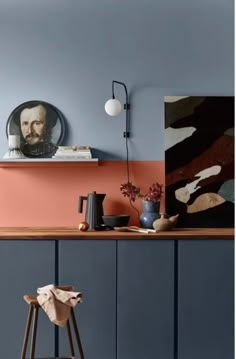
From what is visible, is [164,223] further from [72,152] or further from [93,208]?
[72,152]

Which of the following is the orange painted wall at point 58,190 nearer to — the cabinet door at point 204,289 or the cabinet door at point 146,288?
the cabinet door at point 146,288

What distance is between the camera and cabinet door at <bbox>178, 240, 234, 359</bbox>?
12.8ft

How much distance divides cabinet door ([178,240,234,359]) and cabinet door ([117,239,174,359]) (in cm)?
8

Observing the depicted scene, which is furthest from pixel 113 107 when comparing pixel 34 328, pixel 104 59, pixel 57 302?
pixel 34 328

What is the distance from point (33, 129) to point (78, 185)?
0.52 m

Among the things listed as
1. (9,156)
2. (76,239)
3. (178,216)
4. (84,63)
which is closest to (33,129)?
(9,156)

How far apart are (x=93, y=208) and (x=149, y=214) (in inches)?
15.4

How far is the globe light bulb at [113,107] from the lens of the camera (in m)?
4.18

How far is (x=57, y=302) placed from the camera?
3.31 meters

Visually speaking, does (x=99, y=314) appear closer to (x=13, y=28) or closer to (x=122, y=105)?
(x=122, y=105)

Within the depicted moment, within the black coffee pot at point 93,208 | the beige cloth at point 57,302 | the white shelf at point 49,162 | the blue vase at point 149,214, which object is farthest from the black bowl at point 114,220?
the beige cloth at point 57,302

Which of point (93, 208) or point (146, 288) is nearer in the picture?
point (146, 288)

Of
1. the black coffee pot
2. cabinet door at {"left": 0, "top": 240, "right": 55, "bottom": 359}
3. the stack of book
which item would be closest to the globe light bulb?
the stack of book

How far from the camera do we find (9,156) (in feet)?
13.6
